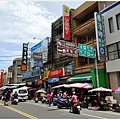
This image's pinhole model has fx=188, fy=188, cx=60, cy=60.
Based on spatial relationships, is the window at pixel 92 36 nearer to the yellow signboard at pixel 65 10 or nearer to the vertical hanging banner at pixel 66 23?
the vertical hanging banner at pixel 66 23

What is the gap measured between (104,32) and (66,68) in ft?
28.7

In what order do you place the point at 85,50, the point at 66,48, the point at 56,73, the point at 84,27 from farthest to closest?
1. the point at 56,73
2. the point at 84,27
3. the point at 85,50
4. the point at 66,48

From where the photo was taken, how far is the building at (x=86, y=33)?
69.2 ft

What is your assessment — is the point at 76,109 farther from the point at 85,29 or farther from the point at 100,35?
the point at 85,29

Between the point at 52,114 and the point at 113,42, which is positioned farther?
the point at 113,42

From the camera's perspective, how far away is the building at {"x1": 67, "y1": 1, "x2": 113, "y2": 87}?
21.1 m

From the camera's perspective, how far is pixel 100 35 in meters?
19.6

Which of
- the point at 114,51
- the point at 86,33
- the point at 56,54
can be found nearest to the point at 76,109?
the point at 114,51

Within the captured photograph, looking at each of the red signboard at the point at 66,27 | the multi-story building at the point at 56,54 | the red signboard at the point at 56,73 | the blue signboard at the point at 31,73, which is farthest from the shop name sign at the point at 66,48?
the blue signboard at the point at 31,73

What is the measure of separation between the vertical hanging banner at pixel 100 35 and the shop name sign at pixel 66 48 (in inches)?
97.1

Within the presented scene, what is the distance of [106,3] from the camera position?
22188mm

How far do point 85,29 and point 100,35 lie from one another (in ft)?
12.6

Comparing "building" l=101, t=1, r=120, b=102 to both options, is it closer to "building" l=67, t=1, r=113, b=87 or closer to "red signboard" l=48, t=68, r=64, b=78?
"building" l=67, t=1, r=113, b=87

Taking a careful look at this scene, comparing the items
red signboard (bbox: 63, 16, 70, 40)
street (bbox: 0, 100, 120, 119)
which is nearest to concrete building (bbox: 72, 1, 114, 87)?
red signboard (bbox: 63, 16, 70, 40)
